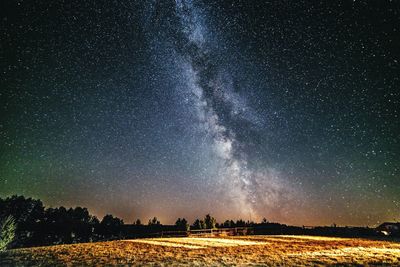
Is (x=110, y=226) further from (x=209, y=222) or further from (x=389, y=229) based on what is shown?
(x=389, y=229)

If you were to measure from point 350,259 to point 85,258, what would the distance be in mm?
15130

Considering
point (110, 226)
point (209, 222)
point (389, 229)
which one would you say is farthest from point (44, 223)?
point (389, 229)

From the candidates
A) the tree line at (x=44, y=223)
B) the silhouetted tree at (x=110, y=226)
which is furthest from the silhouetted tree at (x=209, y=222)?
the silhouetted tree at (x=110, y=226)

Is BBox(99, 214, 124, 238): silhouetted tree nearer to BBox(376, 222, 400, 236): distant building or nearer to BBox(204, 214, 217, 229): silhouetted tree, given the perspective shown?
BBox(204, 214, 217, 229): silhouetted tree

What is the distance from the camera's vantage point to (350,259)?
14438 mm

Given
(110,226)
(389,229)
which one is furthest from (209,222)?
(110,226)

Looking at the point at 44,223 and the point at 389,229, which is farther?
the point at 44,223

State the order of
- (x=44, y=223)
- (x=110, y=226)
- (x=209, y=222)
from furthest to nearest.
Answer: (x=110, y=226) → (x=44, y=223) → (x=209, y=222)

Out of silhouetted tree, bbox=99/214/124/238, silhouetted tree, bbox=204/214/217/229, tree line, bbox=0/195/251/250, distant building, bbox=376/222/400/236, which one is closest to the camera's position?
distant building, bbox=376/222/400/236

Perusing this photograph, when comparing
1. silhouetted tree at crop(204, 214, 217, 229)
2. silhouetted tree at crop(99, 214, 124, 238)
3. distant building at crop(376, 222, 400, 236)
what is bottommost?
distant building at crop(376, 222, 400, 236)

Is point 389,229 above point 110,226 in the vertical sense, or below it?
below

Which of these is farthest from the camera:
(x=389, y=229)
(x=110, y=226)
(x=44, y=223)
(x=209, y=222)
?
(x=110, y=226)

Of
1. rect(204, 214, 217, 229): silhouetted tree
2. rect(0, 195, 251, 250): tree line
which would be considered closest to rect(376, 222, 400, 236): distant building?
rect(204, 214, 217, 229): silhouetted tree

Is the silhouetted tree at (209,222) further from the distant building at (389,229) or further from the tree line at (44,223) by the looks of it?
the distant building at (389,229)
